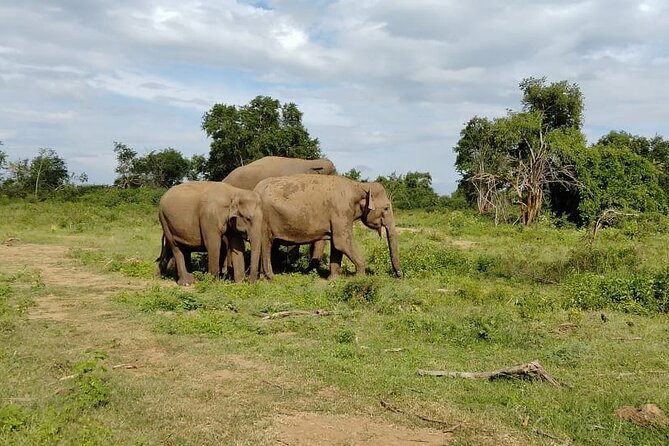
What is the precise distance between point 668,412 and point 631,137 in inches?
1615

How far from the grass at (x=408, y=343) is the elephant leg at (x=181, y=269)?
0.35 m

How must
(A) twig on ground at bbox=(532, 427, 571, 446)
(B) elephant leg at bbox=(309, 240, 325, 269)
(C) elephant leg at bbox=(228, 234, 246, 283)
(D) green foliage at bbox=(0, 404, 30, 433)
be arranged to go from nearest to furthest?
(D) green foliage at bbox=(0, 404, 30, 433) < (A) twig on ground at bbox=(532, 427, 571, 446) < (C) elephant leg at bbox=(228, 234, 246, 283) < (B) elephant leg at bbox=(309, 240, 325, 269)

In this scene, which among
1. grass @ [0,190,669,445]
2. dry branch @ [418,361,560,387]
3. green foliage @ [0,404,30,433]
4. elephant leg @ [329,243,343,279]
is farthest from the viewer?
elephant leg @ [329,243,343,279]

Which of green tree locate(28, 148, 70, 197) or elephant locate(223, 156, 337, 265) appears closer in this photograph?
elephant locate(223, 156, 337, 265)

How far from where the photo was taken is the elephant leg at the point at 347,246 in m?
14.3

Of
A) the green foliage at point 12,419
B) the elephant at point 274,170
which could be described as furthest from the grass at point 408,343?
the elephant at point 274,170

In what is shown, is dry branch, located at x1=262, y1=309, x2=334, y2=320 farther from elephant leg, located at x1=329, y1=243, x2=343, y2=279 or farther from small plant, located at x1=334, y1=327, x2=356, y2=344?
elephant leg, located at x1=329, y1=243, x2=343, y2=279

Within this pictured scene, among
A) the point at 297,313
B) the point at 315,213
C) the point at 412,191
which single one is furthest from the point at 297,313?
the point at 412,191

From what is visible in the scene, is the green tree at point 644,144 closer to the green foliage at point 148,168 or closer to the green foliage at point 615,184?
the green foliage at point 615,184

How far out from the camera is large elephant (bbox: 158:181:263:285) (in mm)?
13516

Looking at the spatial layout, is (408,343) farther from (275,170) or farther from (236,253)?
(275,170)

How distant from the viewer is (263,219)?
14281 mm

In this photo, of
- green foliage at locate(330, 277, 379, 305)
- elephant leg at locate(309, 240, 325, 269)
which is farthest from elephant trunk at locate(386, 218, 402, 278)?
green foliage at locate(330, 277, 379, 305)

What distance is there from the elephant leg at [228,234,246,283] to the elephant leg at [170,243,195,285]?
3.18 feet
